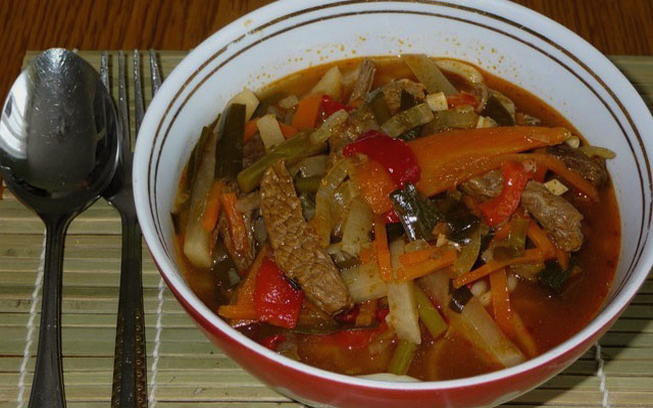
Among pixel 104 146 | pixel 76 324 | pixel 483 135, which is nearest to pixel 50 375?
pixel 76 324

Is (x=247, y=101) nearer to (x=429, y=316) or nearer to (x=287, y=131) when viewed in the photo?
(x=287, y=131)

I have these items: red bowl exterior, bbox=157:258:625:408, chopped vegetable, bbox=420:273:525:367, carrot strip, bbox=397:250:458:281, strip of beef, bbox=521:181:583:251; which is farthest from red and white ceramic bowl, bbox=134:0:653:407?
carrot strip, bbox=397:250:458:281

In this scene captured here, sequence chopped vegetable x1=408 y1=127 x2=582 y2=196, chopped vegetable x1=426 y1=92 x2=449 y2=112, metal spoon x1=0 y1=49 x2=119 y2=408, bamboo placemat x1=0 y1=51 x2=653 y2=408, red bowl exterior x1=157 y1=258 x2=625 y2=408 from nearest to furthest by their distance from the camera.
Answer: red bowl exterior x1=157 y1=258 x2=625 y2=408 < chopped vegetable x1=408 y1=127 x2=582 y2=196 < bamboo placemat x1=0 y1=51 x2=653 y2=408 < chopped vegetable x1=426 y1=92 x2=449 y2=112 < metal spoon x1=0 y1=49 x2=119 y2=408

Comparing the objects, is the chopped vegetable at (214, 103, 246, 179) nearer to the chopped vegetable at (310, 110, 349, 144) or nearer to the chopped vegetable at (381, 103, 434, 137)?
the chopped vegetable at (310, 110, 349, 144)

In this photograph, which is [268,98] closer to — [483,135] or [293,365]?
[483,135]

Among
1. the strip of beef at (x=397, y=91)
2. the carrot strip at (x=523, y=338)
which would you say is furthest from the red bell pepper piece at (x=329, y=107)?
the carrot strip at (x=523, y=338)

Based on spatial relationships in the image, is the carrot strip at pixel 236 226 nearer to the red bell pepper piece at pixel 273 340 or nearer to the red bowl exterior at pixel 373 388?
the red bell pepper piece at pixel 273 340
